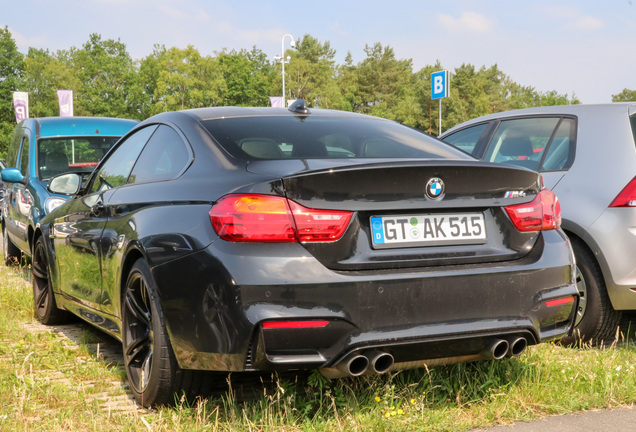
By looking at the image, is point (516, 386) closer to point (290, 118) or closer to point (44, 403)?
point (290, 118)

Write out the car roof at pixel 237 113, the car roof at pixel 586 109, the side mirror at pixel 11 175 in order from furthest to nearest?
the side mirror at pixel 11 175 < the car roof at pixel 586 109 < the car roof at pixel 237 113

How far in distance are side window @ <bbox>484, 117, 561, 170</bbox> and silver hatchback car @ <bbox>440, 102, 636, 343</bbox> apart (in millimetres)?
20

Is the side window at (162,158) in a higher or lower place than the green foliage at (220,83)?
lower

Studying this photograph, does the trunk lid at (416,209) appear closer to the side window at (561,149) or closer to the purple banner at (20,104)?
the side window at (561,149)

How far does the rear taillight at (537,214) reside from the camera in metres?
3.56

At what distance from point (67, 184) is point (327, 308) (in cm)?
318

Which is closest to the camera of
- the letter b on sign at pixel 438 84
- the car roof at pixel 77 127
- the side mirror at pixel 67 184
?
the side mirror at pixel 67 184

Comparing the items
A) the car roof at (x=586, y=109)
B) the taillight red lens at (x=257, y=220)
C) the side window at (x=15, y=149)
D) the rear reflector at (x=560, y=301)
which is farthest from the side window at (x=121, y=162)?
the side window at (x=15, y=149)

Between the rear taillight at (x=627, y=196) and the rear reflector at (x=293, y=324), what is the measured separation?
2.66 meters

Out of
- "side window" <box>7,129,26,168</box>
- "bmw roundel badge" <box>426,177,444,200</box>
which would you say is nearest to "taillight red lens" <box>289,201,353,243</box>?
"bmw roundel badge" <box>426,177,444,200</box>

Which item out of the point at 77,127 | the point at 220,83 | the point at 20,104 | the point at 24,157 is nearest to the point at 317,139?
the point at 77,127

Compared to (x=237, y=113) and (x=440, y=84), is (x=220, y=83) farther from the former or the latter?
(x=237, y=113)

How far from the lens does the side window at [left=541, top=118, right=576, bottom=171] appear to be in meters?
5.46

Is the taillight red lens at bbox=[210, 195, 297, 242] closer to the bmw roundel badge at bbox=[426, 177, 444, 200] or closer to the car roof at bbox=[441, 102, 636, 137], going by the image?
the bmw roundel badge at bbox=[426, 177, 444, 200]
